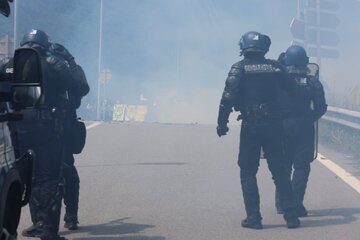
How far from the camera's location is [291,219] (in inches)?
315

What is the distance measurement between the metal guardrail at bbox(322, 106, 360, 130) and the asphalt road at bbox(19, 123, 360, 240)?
71cm

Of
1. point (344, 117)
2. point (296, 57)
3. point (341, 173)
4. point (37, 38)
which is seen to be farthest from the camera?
point (344, 117)

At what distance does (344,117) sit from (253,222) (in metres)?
8.77

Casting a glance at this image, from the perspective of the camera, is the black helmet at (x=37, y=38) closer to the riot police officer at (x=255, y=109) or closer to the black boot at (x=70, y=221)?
the black boot at (x=70, y=221)

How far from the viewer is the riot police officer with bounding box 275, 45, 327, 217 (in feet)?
28.2

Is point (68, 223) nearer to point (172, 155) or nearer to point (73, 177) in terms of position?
point (73, 177)

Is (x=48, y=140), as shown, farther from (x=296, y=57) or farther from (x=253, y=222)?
(x=296, y=57)

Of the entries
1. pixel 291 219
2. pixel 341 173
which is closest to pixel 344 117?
pixel 341 173

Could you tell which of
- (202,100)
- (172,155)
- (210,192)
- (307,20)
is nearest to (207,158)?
(172,155)

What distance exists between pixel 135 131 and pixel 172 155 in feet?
20.4

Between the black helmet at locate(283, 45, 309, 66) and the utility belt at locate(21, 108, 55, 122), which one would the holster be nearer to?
the black helmet at locate(283, 45, 309, 66)

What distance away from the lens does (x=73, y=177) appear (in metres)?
7.72

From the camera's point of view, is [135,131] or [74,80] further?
[135,131]

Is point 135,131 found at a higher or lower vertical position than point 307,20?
lower
